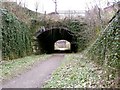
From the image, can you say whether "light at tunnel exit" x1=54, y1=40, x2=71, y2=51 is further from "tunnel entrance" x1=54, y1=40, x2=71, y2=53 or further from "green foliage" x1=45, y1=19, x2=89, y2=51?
"green foliage" x1=45, y1=19, x2=89, y2=51

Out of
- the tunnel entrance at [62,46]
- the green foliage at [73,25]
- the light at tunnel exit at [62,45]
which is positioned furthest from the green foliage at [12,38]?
the light at tunnel exit at [62,45]

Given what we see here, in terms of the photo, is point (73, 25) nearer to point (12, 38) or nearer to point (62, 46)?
point (12, 38)

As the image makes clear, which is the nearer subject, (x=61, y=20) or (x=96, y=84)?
(x=96, y=84)

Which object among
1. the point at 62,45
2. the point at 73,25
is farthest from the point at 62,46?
the point at 73,25

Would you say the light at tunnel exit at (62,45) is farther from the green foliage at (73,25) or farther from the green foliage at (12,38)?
the green foliage at (12,38)

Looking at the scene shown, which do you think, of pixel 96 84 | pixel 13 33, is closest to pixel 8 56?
pixel 13 33

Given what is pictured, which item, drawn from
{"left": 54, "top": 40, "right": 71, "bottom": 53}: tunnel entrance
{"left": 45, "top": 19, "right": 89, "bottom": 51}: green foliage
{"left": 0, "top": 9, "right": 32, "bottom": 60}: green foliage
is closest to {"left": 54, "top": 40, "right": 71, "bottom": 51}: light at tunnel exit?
{"left": 54, "top": 40, "right": 71, "bottom": 53}: tunnel entrance

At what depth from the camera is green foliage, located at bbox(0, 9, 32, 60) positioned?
13.7m

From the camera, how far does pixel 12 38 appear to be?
49.1 feet

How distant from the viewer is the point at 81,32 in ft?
71.8

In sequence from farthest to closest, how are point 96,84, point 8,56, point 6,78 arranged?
point 8,56
point 6,78
point 96,84

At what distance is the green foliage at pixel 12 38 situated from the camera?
13.7 metres

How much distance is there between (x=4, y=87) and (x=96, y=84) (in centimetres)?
299

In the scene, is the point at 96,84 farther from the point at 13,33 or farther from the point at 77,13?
the point at 77,13
